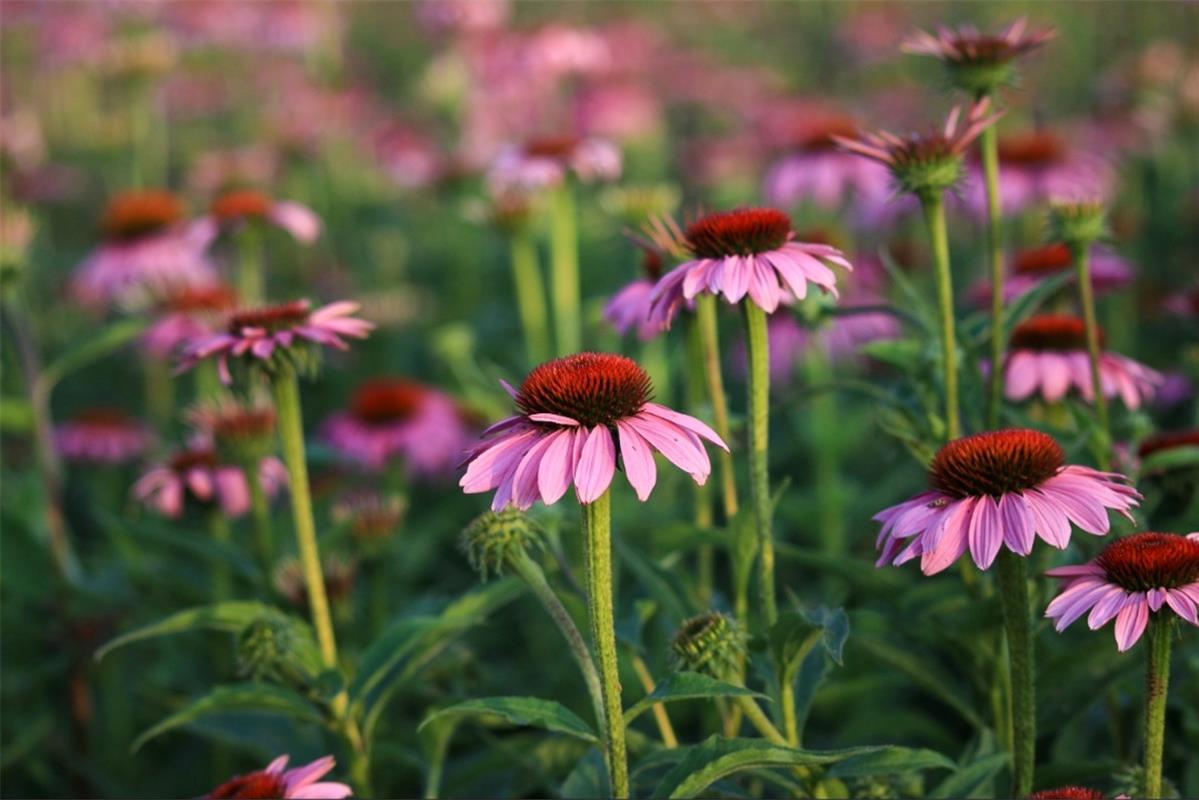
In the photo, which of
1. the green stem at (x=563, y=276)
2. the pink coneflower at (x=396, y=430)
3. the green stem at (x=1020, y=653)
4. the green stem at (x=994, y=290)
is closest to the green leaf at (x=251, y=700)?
the green stem at (x=1020, y=653)

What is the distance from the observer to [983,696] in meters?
1.86

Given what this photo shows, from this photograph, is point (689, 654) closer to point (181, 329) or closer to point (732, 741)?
point (732, 741)

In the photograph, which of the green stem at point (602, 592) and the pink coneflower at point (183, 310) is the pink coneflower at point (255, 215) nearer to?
the pink coneflower at point (183, 310)

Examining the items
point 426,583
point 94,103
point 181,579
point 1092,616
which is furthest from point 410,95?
point 1092,616

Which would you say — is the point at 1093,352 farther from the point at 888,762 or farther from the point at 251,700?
the point at 251,700

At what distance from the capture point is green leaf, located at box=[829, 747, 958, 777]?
1501 mm

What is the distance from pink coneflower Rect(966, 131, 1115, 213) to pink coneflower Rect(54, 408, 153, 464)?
220cm

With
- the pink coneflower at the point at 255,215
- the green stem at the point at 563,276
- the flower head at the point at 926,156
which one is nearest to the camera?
the flower head at the point at 926,156

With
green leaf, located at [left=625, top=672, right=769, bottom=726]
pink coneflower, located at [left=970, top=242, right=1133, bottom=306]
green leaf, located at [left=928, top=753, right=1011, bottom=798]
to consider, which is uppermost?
pink coneflower, located at [left=970, top=242, right=1133, bottom=306]

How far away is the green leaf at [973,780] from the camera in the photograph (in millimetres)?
1604

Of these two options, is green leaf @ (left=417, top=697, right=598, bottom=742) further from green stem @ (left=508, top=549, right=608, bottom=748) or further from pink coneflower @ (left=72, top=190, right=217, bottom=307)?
pink coneflower @ (left=72, top=190, right=217, bottom=307)

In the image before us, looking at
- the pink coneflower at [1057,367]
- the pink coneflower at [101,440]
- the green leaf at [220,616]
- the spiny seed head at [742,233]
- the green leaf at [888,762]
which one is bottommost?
the green leaf at [888,762]

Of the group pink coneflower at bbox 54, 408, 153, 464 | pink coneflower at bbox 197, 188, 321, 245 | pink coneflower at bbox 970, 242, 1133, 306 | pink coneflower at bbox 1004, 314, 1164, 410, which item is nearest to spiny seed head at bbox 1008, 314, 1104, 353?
pink coneflower at bbox 1004, 314, 1164, 410

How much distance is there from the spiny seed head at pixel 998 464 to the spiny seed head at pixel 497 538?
0.46 meters
